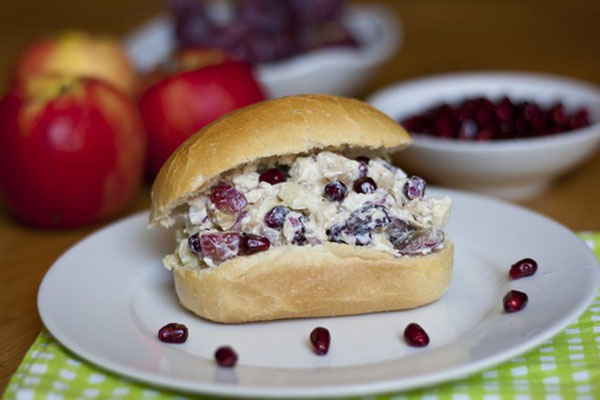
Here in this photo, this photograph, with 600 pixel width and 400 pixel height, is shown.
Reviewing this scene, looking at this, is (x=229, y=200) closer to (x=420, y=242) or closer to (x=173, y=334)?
(x=173, y=334)

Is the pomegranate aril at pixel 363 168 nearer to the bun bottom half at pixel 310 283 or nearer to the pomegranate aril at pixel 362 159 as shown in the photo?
the pomegranate aril at pixel 362 159

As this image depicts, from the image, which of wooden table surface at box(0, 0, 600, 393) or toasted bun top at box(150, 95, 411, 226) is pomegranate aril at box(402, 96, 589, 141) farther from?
toasted bun top at box(150, 95, 411, 226)

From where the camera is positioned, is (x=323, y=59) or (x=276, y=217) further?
(x=323, y=59)

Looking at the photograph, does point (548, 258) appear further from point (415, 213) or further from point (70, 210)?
point (70, 210)

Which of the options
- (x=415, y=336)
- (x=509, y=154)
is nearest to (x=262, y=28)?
(x=509, y=154)

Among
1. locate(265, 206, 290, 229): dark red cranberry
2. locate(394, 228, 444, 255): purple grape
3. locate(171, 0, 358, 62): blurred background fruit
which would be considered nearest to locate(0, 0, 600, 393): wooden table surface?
locate(171, 0, 358, 62): blurred background fruit

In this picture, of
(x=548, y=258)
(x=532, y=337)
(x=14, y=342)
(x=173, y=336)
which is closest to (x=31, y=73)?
(x=14, y=342)

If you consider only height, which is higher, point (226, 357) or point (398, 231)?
point (398, 231)
